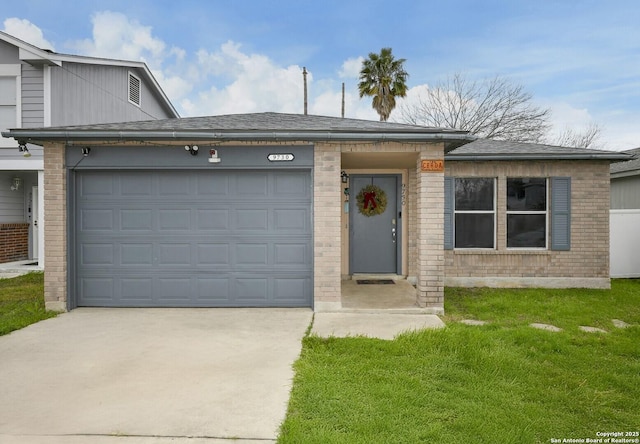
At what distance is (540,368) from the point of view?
427 centimetres

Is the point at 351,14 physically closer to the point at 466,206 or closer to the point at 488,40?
the point at 488,40

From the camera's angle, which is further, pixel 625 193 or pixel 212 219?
pixel 625 193

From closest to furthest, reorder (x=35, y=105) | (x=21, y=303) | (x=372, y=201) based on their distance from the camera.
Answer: (x=21, y=303), (x=372, y=201), (x=35, y=105)

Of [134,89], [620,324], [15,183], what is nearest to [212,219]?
[620,324]

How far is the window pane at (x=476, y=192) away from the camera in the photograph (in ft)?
30.3

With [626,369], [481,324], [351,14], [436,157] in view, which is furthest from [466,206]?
[351,14]

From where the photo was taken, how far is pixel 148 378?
4.00 m

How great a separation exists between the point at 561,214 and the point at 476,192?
6.16ft

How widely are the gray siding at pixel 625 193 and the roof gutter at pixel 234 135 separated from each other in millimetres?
10069

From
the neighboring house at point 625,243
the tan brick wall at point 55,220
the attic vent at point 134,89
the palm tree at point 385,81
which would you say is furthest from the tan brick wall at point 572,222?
the palm tree at point 385,81

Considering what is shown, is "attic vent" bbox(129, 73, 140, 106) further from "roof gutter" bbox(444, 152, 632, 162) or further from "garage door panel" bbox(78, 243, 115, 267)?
"roof gutter" bbox(444, 152, 632, 162)

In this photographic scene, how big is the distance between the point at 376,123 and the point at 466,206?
3.29 metres

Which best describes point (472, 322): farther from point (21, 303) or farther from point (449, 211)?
point (21, 303)

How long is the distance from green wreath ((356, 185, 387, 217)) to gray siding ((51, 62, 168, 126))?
27.7 ft
